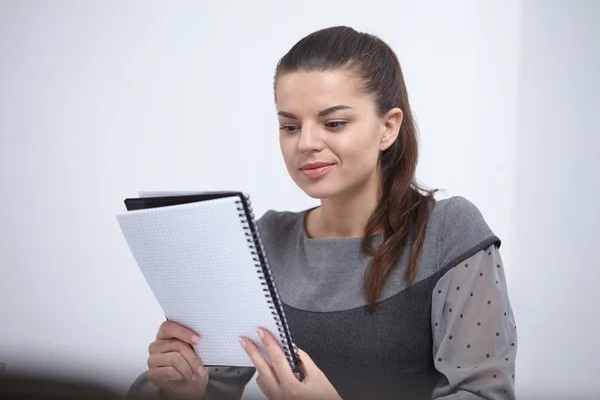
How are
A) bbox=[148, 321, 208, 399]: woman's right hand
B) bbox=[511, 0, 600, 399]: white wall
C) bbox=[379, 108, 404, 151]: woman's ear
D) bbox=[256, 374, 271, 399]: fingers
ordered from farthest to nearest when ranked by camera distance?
1. bbox=[511, 0, 600, 399]: white wall
2. bbox=[379, 108, 404, 151]: woman's ear
3. bbox=[148, 321, 208, 399]: woman's right hand
4. bbox=[256, 374, 271, 399]: fingers

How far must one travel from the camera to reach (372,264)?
127 centimetres

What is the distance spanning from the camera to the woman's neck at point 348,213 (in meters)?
1.35

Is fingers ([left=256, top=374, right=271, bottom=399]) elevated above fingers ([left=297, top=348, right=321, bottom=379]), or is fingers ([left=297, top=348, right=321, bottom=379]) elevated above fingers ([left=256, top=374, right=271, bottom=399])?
fingers ([left=297, top=348, right=321, bottom=379])

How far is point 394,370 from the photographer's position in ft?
3.95

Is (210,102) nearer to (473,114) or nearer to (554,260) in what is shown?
(473,114)

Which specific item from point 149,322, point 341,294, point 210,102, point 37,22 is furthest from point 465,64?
point 37,22

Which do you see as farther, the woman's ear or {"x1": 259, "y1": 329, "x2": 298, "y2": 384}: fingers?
the woman's ear

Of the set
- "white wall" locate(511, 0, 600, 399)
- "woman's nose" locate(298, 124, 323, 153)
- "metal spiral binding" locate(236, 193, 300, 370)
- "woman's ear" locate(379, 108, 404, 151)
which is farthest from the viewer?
"white wall" locate(511, 0, 600, 399)

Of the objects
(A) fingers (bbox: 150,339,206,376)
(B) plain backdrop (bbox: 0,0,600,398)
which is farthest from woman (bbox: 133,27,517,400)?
(B) plain backdrop (bbox: 0,0,600,398)

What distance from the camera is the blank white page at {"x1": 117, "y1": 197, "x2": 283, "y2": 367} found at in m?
0.88

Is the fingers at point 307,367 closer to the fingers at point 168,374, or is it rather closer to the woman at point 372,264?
the woman at point 372,264

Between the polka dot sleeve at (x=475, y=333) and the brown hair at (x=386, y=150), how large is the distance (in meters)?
0.10

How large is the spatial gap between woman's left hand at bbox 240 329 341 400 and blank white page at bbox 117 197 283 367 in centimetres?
2

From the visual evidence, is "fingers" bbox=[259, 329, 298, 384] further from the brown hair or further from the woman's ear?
the woman's ear
